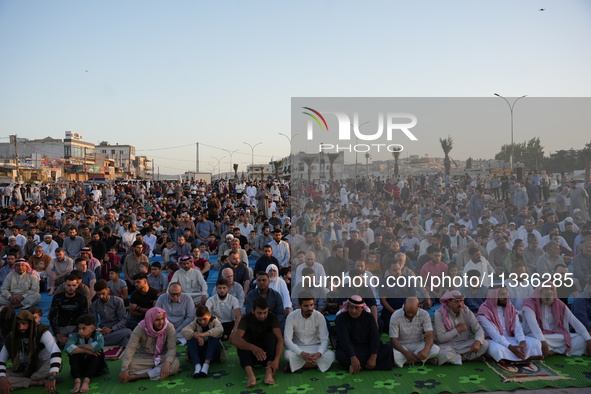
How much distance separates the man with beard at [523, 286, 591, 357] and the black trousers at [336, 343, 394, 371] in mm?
1624

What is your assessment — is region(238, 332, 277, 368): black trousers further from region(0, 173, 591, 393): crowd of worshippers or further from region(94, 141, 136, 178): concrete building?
region(94, 141, 136, 178): concrete building

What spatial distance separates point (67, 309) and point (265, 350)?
2451mm

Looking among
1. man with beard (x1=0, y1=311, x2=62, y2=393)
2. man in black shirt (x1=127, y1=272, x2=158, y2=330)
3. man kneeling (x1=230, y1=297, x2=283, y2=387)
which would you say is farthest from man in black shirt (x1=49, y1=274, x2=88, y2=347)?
man kneeling (x1=230, y1=297, x2=283, y2=387)

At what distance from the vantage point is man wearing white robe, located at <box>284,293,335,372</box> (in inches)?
193

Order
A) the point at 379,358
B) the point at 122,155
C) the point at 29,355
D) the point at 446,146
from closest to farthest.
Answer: the point at 29,355
the point at 379,358
the point at 446,146
the point at 122,155

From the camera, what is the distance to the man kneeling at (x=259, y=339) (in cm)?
485

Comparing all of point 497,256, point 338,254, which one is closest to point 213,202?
point 338,254

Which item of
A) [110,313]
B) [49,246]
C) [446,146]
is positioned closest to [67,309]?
[110,313]

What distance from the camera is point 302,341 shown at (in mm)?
5137

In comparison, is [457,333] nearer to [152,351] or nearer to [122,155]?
[152,351]

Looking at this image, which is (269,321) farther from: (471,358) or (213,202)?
(213,202)

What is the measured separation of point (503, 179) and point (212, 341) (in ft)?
37.4

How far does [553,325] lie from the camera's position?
535 centimetres

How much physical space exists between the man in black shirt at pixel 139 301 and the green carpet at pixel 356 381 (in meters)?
0.94
